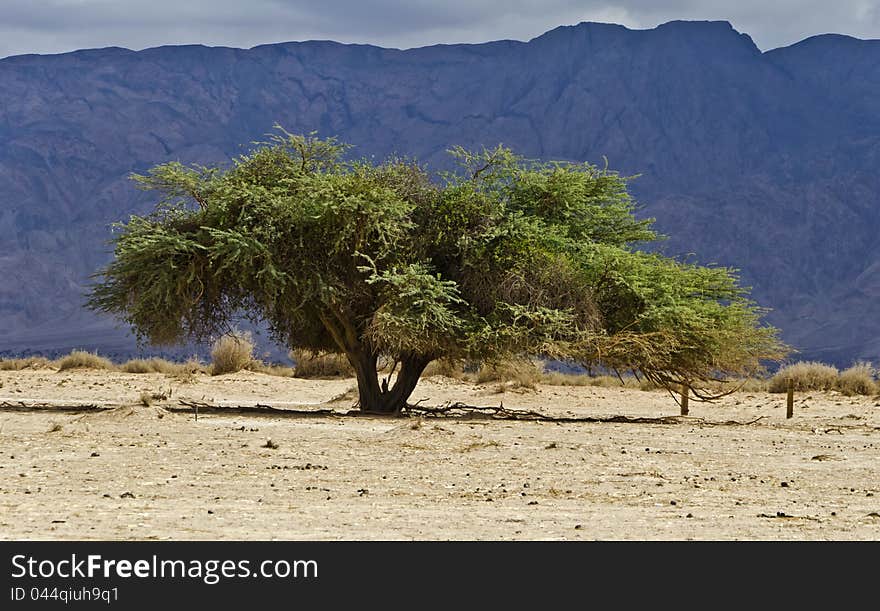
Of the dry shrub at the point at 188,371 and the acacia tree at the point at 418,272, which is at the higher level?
the acacia tree at the point at 418,272

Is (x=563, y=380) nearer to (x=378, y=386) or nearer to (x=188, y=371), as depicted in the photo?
(x=188, y=371)

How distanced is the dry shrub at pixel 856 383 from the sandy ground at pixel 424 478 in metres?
10.1

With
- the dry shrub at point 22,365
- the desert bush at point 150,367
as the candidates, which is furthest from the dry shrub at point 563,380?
the dry shrub at point 22,365

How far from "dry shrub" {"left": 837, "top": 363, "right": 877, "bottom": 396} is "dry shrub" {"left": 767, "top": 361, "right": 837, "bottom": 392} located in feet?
1.01

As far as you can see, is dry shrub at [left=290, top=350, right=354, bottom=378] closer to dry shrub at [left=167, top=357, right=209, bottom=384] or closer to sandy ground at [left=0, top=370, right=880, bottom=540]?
dry shrub at [left=167, top=357, right=209, bottom=384]

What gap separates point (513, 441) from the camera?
18.6m

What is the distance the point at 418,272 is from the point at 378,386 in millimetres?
3035

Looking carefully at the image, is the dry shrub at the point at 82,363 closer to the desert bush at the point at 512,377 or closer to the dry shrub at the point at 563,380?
the desert bush at the point at 512,377

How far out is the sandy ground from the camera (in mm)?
10125

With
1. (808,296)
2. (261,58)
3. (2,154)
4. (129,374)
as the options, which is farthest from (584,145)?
(129,374)

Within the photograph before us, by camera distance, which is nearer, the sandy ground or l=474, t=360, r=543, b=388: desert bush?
the sandy ground

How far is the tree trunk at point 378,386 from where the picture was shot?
25.2 meters

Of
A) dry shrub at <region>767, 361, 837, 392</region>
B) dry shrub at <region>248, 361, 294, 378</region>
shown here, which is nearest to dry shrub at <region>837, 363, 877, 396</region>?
dry shrub at <region>767, 361, 837, 392</region>

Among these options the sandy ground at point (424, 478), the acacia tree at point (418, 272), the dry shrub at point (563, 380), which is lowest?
the dry shrub at point (563, 380)
